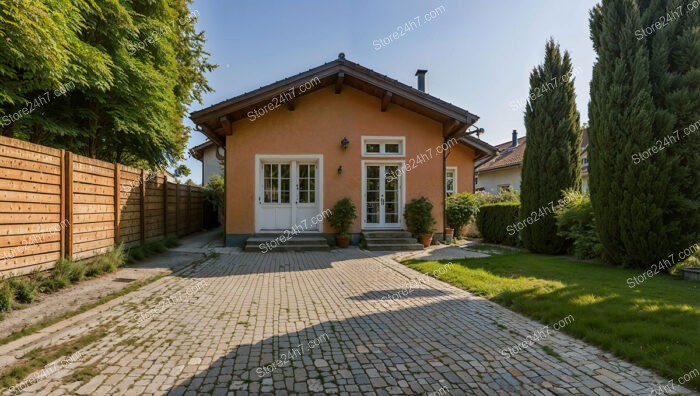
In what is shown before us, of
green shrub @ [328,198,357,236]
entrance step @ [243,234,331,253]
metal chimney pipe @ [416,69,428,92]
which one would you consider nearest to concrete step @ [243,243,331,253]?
entrance step @ [243,234,331,253]

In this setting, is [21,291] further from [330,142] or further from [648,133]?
[648,133]

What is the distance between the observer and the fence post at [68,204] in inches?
234

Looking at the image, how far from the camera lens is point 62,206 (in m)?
5.88

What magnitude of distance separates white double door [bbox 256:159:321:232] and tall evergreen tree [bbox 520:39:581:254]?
20.8 ft

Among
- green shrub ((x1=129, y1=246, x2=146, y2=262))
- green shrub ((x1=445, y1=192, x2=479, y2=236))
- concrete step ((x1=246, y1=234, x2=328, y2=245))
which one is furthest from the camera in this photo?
green shrub ((x1=445, y1=192, x2=479, y2=236))

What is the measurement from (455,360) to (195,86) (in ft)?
60.7

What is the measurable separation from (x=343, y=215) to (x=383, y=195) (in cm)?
154

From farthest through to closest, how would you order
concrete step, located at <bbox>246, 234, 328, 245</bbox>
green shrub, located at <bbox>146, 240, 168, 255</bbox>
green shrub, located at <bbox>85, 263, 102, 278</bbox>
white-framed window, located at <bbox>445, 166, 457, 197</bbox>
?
1. white-framed window, located at <bbox>445, 166, 457, 197</bbox>
2. concrete step, located at <bbox>246, 234, 328, 245</bbox>
3. green shrub, located at <bbox>146, 240, 168, 255</bbox>
4. green shrub, located at <bbox>85, 263, 102, 278</bbox>

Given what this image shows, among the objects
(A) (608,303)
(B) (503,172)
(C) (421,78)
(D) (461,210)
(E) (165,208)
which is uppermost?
(C) (421,78)

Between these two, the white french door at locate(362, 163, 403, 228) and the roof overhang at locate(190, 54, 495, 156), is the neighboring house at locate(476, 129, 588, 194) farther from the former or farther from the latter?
the white french door at locate(362, 163, 403, 228)

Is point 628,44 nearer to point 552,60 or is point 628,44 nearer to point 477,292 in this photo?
point 552,60

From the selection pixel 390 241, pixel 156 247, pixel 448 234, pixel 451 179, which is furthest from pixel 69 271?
pixel 451 179

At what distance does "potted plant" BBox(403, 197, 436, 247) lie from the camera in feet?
35.8

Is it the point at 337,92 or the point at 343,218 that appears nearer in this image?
the point at 343,218
